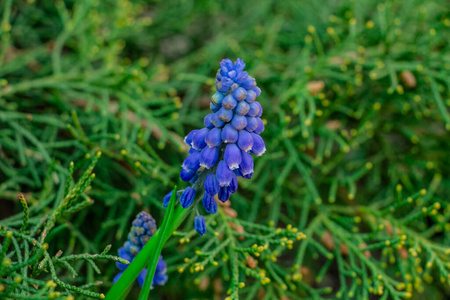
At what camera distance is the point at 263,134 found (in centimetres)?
278

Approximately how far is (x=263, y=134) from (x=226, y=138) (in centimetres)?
137

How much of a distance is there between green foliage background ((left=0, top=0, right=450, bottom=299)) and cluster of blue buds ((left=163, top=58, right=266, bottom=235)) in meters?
0.67

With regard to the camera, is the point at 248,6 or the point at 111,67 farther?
the point at 248,6

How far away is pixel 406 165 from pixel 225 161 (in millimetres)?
2463

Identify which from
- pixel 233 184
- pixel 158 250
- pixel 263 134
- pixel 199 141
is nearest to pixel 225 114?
pixel 199 141

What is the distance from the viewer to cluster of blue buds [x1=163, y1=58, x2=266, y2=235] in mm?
1439

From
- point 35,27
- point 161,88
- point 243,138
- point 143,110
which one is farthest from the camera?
point 35,27

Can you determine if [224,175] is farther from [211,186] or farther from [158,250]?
[158,250]

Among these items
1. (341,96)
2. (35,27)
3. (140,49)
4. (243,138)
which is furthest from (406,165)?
(35,27)

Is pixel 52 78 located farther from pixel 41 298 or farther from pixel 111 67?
pixel 41 298

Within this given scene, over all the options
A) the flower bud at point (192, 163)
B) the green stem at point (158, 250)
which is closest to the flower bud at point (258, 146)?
the flower bud at point (192, 163)

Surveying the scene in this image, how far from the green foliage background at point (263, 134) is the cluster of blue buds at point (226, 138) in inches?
26.4

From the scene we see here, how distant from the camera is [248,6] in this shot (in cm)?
399

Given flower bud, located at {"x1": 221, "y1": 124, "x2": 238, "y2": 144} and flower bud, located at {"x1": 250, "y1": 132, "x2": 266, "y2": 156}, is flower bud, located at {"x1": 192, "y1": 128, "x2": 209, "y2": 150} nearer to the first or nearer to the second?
flower bud, located at {"x1": 221, "y1": 124, "x2": 238, "y2": 144}
